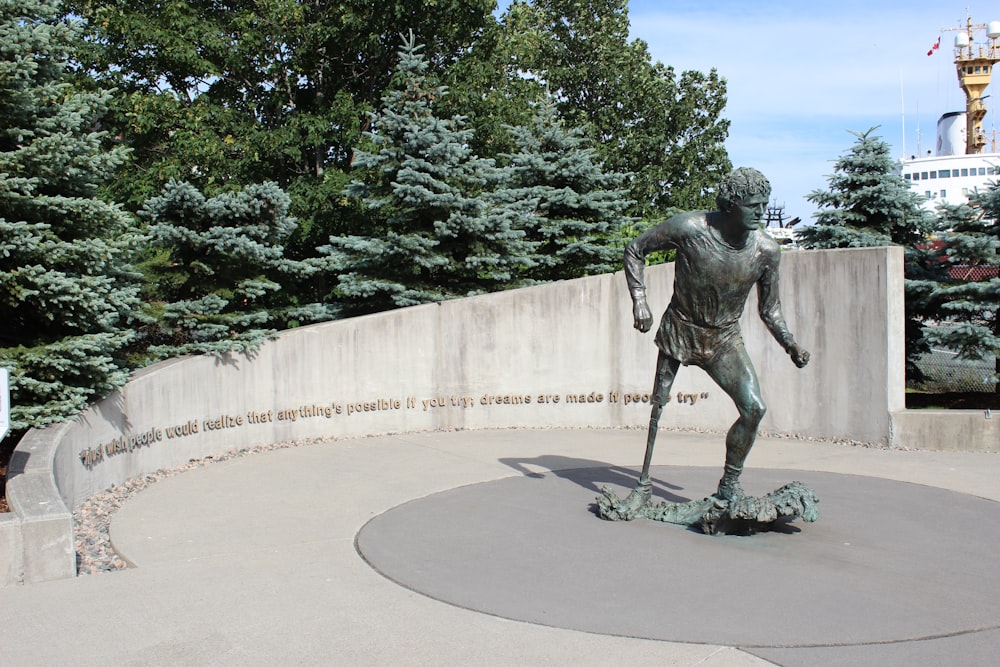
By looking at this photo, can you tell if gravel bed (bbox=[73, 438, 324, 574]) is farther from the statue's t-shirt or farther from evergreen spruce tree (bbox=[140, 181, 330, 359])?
the statue's t-shirt

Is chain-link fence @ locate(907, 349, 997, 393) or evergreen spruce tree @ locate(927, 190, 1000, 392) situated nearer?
evergreen spruce tree @ locate(927, 190, 1000, 392)

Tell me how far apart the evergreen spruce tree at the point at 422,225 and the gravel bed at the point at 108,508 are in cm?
263

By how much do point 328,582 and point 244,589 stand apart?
468mm

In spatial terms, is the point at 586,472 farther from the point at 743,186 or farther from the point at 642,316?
the point at 743,186

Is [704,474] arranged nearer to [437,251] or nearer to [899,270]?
[899,270]

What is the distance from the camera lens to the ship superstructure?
Answer: 128 ft

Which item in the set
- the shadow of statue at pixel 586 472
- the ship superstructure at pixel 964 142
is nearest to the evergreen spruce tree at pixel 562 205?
the shadow of statue at pixel 586 472

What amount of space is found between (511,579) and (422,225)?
26.9 feet

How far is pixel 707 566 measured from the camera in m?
5.51

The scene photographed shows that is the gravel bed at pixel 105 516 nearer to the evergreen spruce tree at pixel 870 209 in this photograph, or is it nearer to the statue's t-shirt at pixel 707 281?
the statue's t-shirt at pixel 707 281

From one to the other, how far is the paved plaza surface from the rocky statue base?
11 cm

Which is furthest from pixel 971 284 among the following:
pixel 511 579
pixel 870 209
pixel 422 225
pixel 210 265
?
pixel 210 265

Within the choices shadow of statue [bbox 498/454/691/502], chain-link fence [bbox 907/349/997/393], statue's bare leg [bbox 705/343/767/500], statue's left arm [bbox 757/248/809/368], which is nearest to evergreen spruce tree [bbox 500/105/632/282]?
chain-link fence [bbox 907/349/997/393]

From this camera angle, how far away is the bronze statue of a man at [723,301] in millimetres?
6156
